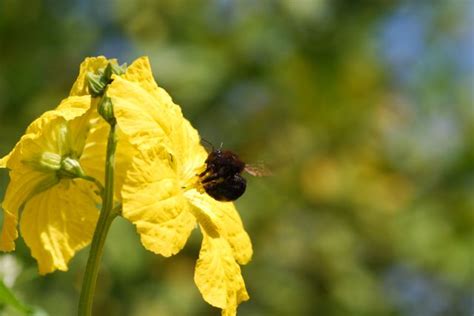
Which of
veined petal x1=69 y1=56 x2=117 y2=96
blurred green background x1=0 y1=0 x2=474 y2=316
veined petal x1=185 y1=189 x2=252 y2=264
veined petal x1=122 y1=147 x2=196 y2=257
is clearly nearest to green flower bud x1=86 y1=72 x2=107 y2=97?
veined petal x1=69 y1=56 x2=117 y2=96

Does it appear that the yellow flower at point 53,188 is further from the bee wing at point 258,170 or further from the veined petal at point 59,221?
the bee wing at point 258,170

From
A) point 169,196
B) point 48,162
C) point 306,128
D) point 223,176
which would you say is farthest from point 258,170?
point 306,128

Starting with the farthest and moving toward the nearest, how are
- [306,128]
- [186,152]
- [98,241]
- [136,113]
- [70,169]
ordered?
1. [306,128]
2. [186,152]
3. [70,169]
4. [136,113]
5. [98,241]

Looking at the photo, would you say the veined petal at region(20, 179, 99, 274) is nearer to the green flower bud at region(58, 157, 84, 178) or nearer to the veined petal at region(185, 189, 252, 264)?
the green flower bud at region(58, 157, 84, 178)

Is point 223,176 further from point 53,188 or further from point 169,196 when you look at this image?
point 53,188

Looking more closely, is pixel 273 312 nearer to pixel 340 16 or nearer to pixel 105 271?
pixel 105 271

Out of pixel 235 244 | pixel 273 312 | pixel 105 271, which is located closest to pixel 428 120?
pixel 273 312
